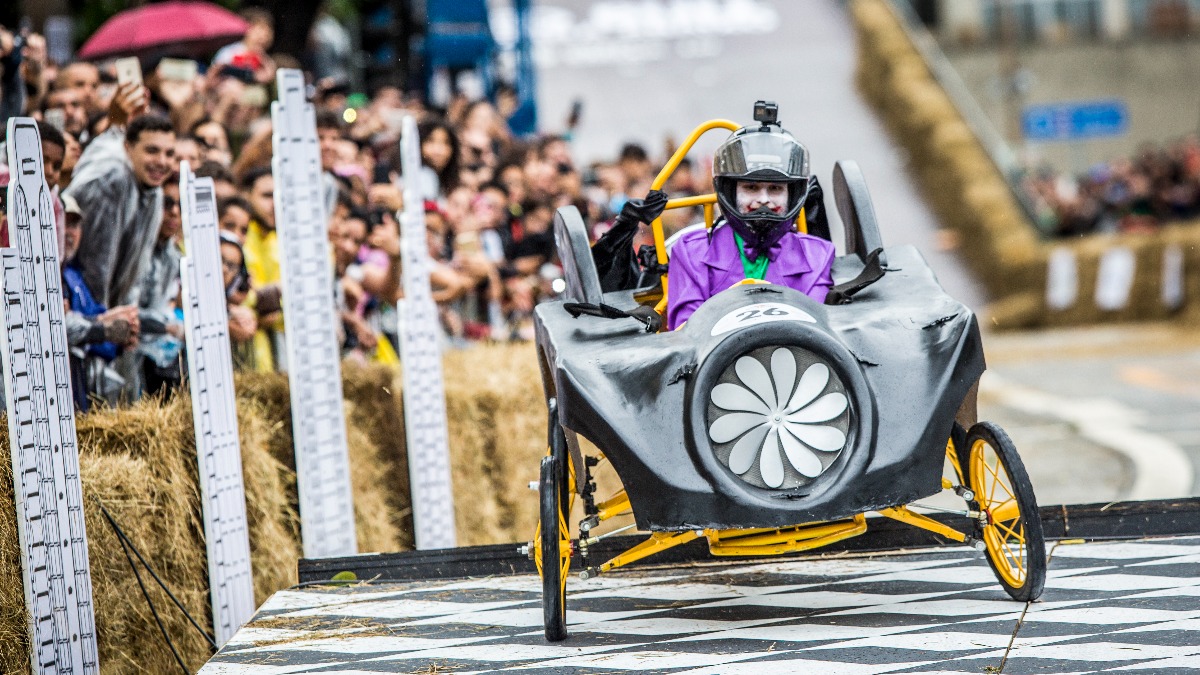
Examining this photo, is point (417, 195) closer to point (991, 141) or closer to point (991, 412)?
point (991, 412)

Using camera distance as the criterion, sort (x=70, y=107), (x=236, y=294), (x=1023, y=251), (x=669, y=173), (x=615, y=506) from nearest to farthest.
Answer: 1. (x=615, y=506)
2. (x=669, y=173)
3. (x=236, y=294)
4. (x=70, y=107)
5. (x=1023, y=251)

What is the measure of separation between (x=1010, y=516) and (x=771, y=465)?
3.39 feet

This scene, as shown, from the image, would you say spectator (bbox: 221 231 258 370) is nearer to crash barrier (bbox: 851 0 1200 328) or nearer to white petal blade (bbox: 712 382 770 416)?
white petal blade (bbox: 712 382 770 416)

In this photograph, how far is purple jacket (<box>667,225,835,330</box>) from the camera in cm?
596

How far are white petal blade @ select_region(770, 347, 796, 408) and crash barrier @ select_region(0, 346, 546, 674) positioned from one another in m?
2.01

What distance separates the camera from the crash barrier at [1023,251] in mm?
24344

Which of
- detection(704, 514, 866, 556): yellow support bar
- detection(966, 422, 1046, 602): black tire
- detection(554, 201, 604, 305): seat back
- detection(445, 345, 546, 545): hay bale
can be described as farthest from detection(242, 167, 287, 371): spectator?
detection(966, 422, 1046, 602): black tire

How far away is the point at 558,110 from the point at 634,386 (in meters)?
22.6

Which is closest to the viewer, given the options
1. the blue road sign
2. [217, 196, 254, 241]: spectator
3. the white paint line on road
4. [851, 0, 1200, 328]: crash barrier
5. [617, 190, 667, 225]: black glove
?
[617, 190, 667, 225]: black glove

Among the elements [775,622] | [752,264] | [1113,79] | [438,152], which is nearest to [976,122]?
[1113,79]

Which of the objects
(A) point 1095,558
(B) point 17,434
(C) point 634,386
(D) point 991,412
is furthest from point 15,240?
(D) point 991,412

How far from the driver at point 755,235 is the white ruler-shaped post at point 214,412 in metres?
1.75

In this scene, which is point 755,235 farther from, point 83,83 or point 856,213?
point 83,83

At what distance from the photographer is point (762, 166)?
5.78 m
